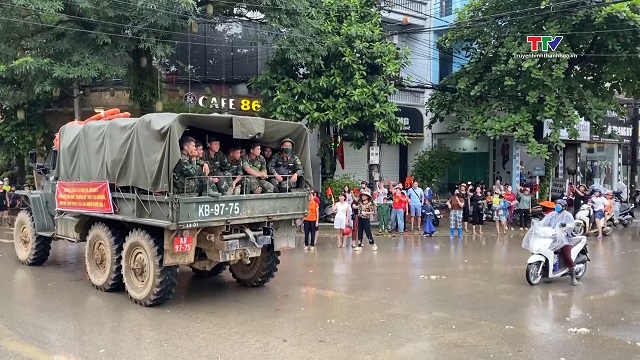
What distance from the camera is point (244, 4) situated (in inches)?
661

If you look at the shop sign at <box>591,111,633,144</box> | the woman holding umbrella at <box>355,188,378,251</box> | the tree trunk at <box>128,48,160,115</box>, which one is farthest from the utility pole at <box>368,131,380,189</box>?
the shop sign at <box>591,111,633,144</box>

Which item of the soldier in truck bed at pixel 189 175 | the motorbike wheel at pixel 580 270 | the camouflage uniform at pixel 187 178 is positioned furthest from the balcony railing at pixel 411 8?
the camouflage uniform at pixel 187 178

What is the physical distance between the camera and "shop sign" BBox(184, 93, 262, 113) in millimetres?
18844

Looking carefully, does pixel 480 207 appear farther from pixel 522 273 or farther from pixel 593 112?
pixel 522 273

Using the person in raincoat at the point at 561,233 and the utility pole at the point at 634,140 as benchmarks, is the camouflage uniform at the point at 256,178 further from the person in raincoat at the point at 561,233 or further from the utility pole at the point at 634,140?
A: the utility pole at the point at 634,140

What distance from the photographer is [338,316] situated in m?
7.73

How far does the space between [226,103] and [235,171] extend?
10.7 m

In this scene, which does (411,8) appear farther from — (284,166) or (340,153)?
(284,166)

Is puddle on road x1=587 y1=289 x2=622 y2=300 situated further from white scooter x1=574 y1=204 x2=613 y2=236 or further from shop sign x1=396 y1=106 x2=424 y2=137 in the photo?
shop sign x1=396 y1=106 x2=424 y2=137

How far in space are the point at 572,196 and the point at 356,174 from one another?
842 cm

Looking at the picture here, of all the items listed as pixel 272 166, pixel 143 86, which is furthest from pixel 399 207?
pixel 143 86

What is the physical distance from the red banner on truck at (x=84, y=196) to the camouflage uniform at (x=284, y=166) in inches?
106

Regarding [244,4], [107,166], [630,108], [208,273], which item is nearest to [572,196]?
[630,108]

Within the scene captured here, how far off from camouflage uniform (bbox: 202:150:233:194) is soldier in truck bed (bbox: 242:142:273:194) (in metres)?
0.33
